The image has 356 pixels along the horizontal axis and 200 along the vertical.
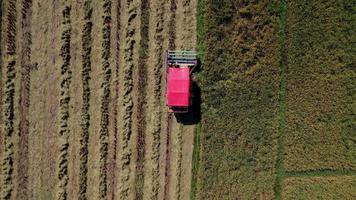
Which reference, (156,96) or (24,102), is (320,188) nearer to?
(156,96)

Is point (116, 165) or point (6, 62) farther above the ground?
point (6, 62)

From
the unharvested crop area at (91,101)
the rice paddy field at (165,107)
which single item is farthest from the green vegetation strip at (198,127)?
the unharvested crop area at (91,101)

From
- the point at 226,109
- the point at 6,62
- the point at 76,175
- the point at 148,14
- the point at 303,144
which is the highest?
the point at 148,14

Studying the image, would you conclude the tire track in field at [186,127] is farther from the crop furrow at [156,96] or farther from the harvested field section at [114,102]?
the harvested field section at [114,102]

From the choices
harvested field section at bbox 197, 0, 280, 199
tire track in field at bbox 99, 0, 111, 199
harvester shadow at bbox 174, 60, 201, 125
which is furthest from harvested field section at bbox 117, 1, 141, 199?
harvested field section at bbox 197, 0, 280, 199

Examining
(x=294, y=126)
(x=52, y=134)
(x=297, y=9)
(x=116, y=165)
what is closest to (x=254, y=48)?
(x=297, y=9)

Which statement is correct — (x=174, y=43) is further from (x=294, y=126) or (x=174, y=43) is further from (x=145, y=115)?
(x=294, y=126)

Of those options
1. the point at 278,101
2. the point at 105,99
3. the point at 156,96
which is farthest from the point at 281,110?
the point at 105,99
